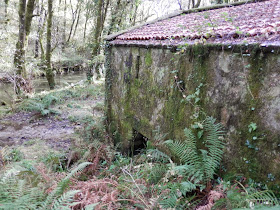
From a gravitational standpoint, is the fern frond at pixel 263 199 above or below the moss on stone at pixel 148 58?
below

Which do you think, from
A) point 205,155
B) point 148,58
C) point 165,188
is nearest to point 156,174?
point 165,188

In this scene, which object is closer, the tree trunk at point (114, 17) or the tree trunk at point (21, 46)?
the tree trunk at point (21, 46)

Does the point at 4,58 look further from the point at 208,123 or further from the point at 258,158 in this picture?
the point at 258,158

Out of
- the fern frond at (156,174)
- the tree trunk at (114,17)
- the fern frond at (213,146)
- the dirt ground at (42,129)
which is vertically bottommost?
the dirt ground at (42,129)

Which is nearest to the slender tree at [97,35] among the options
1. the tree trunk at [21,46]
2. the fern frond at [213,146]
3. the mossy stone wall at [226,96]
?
the tree trunk at [21,46]

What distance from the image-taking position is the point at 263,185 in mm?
2668

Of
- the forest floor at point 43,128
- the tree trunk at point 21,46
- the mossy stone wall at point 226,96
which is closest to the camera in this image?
the mossy stone wall at point 226,96

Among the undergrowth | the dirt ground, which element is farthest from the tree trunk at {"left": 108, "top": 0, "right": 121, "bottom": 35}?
the undergrowth

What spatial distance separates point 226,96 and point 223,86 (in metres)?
0.15

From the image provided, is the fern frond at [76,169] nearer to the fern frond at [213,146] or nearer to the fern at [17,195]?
the fern at [17,195]

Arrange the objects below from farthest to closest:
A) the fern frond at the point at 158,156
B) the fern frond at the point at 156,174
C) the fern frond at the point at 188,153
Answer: the fern frond at the point at 158,156, the fern frond at the point at 156,174, the fern frond at the point at 188,153

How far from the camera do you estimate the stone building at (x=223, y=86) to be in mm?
2586

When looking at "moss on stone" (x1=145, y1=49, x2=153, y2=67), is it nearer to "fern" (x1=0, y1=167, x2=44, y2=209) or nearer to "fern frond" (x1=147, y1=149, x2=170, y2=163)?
"fern frond" (x1=147, y1=149, x2=170, y2=163)

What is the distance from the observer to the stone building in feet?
8.48
